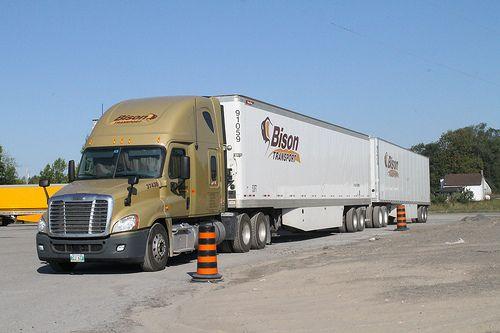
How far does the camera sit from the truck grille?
13172 millimetres

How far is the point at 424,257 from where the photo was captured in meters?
14.9

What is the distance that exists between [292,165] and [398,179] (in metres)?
17.5

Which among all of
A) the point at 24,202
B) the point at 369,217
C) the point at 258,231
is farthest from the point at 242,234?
the point at 24,202

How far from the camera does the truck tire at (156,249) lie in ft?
45.0

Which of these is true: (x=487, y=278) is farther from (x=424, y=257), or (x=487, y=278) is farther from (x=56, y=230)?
(x=56, y=230)

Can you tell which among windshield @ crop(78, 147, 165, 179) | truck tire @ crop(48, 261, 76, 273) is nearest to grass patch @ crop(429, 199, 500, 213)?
windshield @ crop(78, 147, 165, 179)

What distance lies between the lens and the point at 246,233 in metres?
19.2

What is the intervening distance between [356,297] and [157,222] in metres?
5.96

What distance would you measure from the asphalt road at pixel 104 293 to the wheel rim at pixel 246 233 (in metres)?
1.45

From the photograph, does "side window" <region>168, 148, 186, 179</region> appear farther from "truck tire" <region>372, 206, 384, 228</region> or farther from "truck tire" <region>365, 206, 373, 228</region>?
"truck tire" <region>372, 206, 384, 228</region>

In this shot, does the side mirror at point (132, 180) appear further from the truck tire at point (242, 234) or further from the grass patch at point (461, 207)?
the grass patch at point (461, 207)

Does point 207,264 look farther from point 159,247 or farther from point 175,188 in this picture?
point 175,188

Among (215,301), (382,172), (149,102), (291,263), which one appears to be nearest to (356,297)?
(215,301)

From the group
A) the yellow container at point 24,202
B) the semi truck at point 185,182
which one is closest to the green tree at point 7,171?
the yellow container at point 24,202
